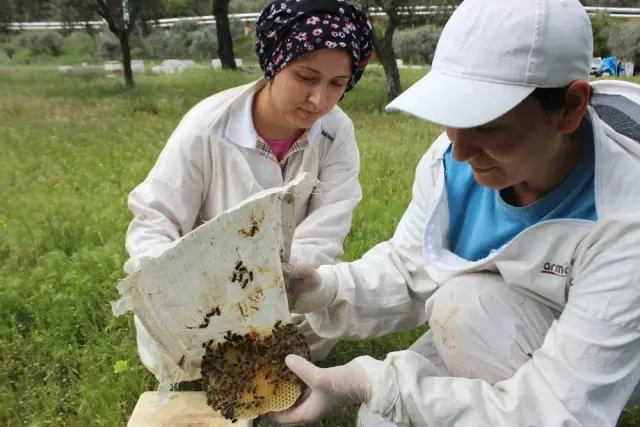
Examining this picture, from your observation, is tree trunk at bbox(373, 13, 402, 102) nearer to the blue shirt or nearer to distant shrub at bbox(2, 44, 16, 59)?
the blue shirt

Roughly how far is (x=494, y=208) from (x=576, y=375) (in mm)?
607

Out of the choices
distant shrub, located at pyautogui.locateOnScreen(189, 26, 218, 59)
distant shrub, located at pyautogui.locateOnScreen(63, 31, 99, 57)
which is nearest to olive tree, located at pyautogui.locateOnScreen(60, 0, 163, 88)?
distant shrub, located at pyautogui.locateOnScreen(63, 31, 99, 57)

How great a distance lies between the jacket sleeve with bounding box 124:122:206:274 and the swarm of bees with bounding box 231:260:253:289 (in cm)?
59

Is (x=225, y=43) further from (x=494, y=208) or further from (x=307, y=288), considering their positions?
(x=494, y=208)

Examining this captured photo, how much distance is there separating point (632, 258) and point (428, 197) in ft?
2.65

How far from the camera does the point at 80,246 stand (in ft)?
12.5

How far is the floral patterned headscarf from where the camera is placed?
2.49 m

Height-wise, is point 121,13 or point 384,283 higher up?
point 121,13

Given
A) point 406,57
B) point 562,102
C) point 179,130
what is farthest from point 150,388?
point 406,57

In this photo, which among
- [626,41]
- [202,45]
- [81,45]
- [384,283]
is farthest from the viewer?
[202,45]

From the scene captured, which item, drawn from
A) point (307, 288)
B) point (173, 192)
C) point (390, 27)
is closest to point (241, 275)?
point (307, 288)

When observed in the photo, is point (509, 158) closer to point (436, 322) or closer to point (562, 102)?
point (562, 102)

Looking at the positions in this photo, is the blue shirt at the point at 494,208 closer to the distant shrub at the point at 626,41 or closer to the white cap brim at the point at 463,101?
the white cap brim at the point at 463,101

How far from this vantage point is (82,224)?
412 centimetres
